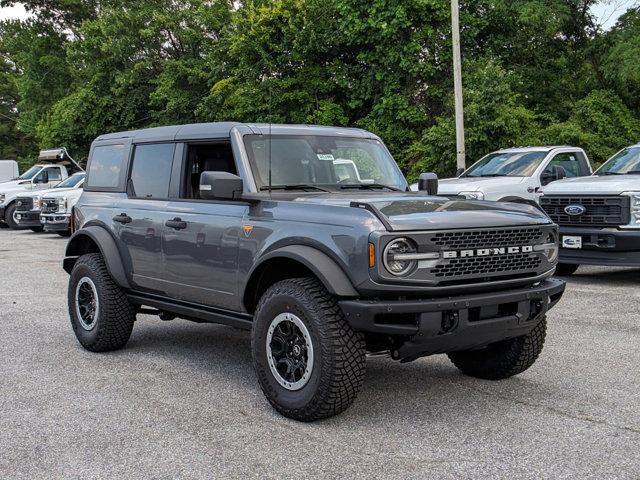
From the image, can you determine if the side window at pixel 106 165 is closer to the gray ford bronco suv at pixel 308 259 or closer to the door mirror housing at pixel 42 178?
the gray ford bronco suv at pixel 308 259

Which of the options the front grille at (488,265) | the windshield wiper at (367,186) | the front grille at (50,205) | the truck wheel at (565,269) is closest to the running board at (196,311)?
the windshield wiper at (367,186)

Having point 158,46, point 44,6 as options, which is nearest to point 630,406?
point 158,46

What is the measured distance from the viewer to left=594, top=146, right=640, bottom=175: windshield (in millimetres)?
11414

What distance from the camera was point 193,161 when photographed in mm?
6273

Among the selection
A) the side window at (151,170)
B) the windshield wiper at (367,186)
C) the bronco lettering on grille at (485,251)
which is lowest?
the bronco lettering on grille at (485,251)

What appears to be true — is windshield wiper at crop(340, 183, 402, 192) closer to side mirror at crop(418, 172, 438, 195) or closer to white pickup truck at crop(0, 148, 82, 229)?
side mirror at crop(418, 172, 438, 195)

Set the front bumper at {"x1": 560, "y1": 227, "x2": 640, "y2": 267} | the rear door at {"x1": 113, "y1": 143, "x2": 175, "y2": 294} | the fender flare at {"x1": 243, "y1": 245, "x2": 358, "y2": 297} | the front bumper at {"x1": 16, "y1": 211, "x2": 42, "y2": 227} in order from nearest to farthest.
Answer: the fender flare at {"x1": 243, "y1": 245, "x2": 358, "y2": 297} → the rear door at {"x1": 113, "y1": 143, "x2": 175, "y2": 294} → the front bumper at {"x1": 560, "y1": 227, "x2": 640, "y2": 267} → the front bumper at {"x1": 16, "y1": 211, "x2": 42, "y2": 227}

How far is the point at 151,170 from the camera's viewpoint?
6.64 m

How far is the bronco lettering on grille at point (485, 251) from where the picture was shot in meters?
4.64

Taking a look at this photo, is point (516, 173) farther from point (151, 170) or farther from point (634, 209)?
point (151, 170)

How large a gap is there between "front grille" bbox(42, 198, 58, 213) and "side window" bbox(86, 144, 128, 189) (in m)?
13.9

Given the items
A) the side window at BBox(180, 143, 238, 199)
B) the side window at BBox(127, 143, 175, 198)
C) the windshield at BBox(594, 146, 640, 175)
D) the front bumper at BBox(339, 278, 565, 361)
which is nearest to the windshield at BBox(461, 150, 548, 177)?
the windshield at BBox(594, 146, 640, 175)

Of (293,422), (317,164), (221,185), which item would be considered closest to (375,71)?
(317,164)

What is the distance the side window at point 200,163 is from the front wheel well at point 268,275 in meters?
1.02
